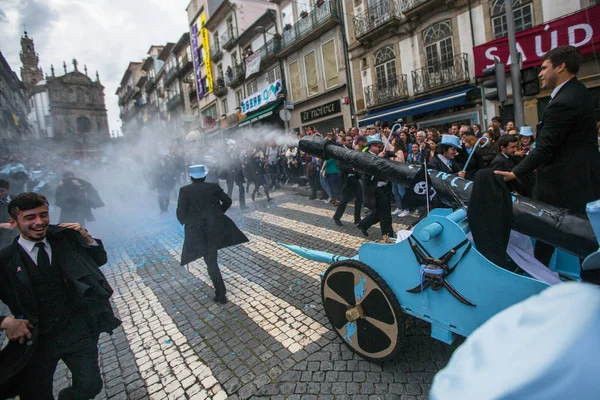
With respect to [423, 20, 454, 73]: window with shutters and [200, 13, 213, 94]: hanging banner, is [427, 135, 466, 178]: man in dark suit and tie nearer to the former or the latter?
[423, 20, 454, 73]: window with shutters

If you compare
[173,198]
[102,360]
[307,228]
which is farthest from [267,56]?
[102,360]

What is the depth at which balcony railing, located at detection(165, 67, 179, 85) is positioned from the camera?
39719 mm

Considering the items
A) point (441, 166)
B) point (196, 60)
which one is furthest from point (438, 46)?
point (196, 60)

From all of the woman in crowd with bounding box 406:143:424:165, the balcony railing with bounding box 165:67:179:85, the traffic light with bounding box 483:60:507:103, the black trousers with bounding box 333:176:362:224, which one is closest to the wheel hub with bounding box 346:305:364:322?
the black trousers with bounding box 333:176:362:224

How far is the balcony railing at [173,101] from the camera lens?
1586 inches

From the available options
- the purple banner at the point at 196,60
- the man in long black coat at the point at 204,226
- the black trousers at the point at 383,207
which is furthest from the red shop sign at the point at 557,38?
the purple banner at the point at 196,60

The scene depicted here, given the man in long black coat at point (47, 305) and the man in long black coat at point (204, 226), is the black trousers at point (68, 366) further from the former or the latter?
the man in long black coat at point (204, 226)

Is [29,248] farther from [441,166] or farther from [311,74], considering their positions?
[311,74]

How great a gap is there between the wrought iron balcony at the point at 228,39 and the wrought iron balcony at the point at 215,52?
2.87ft

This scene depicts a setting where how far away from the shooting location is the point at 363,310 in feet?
8.45

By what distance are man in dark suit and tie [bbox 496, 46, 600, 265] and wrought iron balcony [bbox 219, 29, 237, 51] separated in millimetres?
27216

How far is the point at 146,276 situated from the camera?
555 cm

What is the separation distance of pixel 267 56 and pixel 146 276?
20.6 meters

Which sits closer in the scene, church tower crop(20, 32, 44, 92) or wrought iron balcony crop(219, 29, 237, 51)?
wrought iron balcony crop(219, 29, 237, 51)
